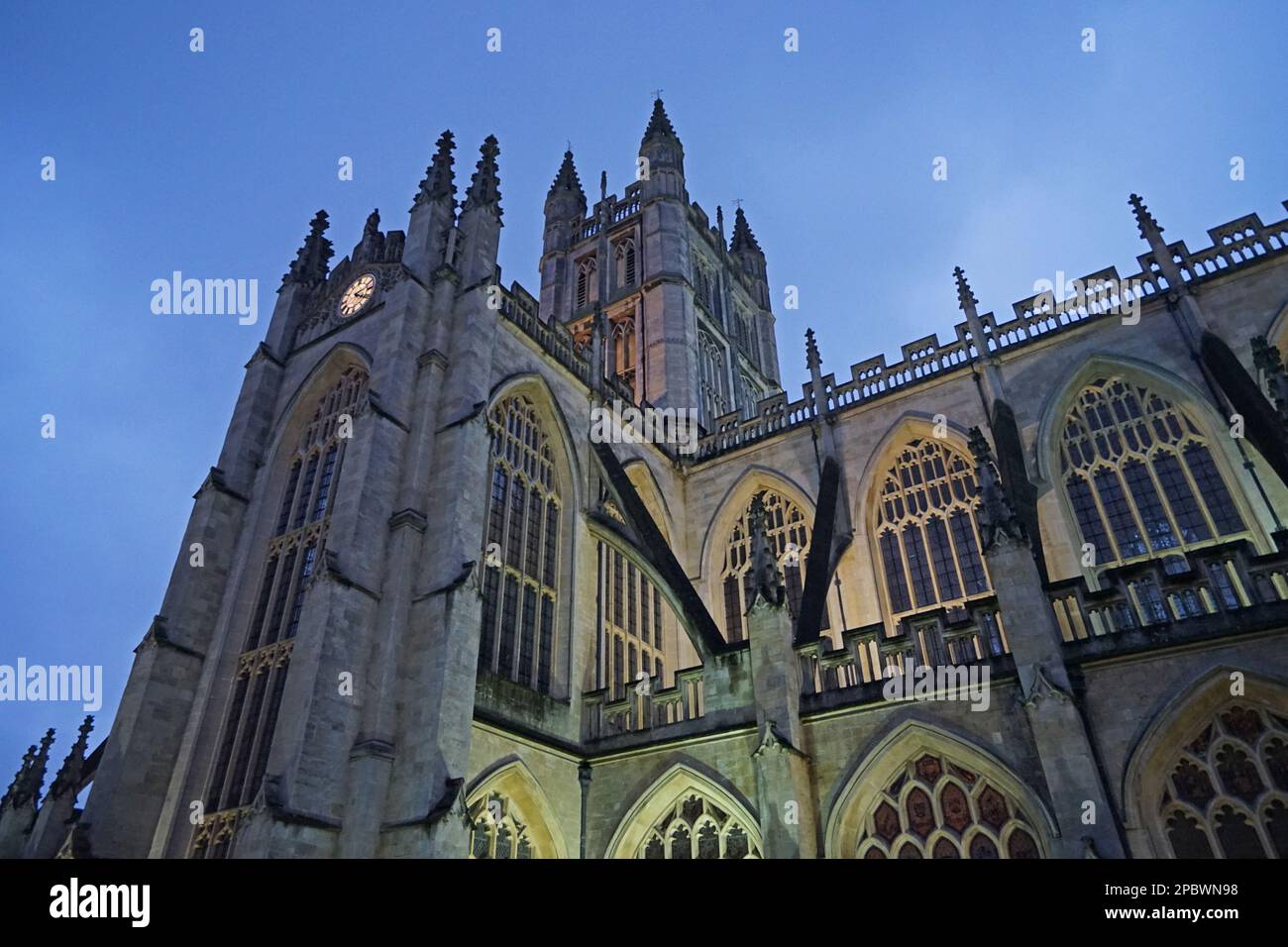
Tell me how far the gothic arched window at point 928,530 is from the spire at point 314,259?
16406 mm

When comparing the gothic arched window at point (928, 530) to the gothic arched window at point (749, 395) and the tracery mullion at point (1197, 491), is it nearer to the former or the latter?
the tracery mullion at point (1197, 491)

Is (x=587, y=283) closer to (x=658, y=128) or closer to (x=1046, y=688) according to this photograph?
(x=658, y=128)

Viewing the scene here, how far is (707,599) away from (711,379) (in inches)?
522

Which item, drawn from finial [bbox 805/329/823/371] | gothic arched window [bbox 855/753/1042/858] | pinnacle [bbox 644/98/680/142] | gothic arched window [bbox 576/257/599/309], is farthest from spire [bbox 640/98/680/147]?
gothic arched window [bbox 855/753/1042/858]

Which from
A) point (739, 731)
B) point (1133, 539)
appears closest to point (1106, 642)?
point (739, 731)

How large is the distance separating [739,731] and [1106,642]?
5.78 metres

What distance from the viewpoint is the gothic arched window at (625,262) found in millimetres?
34156

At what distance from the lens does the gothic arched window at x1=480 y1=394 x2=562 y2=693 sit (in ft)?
50.2

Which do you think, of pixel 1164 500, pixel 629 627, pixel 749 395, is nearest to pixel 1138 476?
pixel 1164 500

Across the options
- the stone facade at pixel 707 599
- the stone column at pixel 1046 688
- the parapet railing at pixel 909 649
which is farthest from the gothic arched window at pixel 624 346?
the stone column at pixel 1046 688

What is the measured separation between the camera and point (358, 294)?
1953 centimetres

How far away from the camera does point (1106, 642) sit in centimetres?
1060

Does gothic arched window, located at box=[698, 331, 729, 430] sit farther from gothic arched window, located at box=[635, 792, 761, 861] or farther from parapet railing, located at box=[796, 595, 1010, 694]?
gothic arched window, located at box=[635, 792, 761, 861]
